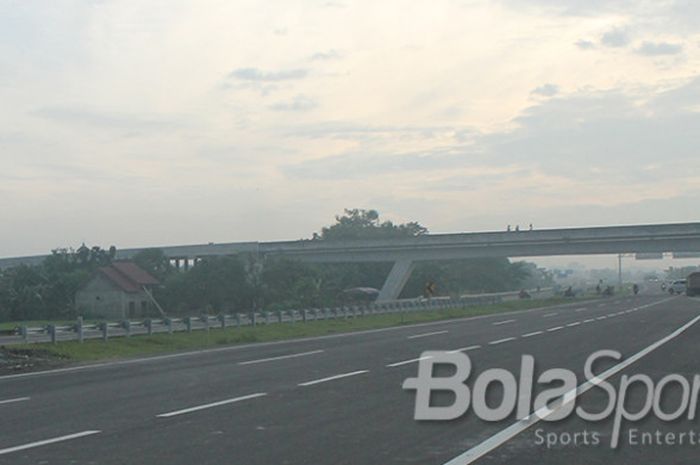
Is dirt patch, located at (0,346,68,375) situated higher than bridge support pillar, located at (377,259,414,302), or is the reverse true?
bridge support pillar, located at (377,259,414,302)

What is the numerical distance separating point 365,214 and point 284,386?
133783 mm

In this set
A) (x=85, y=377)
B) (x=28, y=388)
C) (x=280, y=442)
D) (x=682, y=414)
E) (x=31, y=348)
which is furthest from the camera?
(x=31, y=348)

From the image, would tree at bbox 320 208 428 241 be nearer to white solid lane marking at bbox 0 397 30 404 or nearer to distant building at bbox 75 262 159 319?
distant building at bbox 75 262 159 319

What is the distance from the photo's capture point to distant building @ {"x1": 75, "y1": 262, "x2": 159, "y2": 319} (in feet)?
251

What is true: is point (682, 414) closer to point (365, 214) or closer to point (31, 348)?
point (31, 348)

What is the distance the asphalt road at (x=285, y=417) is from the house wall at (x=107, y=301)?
53250 mm

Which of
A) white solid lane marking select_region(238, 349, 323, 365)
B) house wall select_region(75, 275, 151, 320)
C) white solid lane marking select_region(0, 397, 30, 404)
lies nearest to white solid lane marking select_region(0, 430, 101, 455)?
white solid lane marking select_region(0, 397, 30, 404)

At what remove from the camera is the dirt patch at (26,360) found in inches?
934

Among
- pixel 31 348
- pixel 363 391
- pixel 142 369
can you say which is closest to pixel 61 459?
pixel 363 391

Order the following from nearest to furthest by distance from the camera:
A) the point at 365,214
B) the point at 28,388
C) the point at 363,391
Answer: the point at 363,391, the point at 28,388, the point at 365,214

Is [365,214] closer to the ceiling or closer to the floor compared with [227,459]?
closer to the ceiling

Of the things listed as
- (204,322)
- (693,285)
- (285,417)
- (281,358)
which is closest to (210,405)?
(285,417)

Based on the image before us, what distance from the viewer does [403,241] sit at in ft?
272

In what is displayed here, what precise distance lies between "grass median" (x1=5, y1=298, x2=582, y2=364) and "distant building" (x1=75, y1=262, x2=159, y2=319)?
3031 cm
